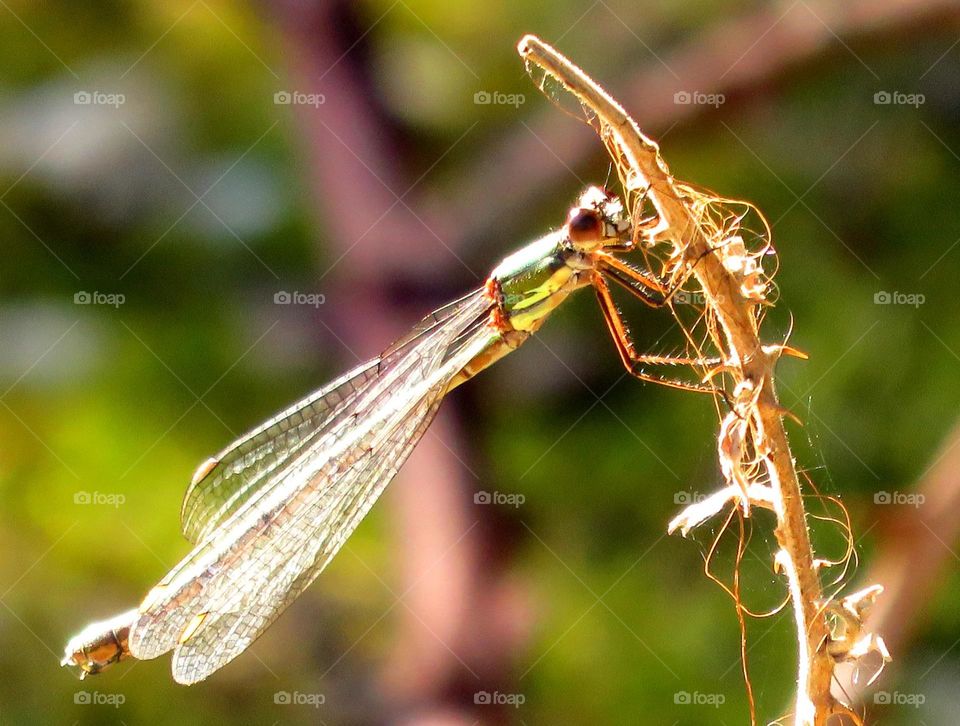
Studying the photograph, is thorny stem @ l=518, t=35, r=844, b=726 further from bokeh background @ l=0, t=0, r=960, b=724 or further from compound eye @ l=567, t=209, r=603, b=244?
bokeh background @ l=0, t=0, r=960, b=724

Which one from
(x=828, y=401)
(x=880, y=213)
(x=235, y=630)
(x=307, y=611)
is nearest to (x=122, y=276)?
(x=307, y=611)

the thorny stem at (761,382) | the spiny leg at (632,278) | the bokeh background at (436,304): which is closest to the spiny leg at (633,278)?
the spiny leg at (632,278)

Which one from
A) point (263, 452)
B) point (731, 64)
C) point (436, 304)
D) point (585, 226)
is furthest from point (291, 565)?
point (731, 64)

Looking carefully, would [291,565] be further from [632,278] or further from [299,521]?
[632,278]

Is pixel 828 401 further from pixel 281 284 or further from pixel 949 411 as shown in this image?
pixel 281 284

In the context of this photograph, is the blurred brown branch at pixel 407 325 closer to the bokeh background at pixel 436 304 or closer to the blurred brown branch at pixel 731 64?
the bokeh background at pixel 436 304

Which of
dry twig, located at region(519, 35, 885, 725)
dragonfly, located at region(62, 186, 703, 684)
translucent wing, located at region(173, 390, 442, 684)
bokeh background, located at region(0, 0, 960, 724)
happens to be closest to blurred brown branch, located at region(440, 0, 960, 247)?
bokeh background, located at region(0, 0, 960, 724)
